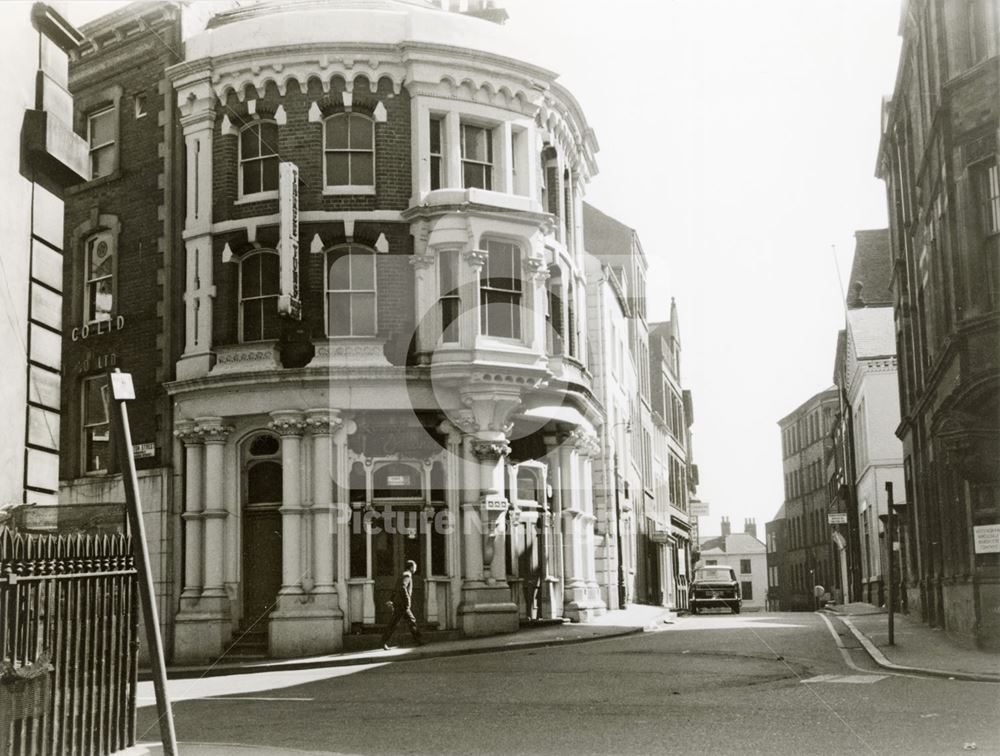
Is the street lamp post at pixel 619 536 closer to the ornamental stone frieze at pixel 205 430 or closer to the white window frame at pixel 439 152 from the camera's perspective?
the white window frame at pixel 439 152

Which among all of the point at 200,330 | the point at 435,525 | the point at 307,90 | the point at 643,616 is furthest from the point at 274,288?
the point at 643,616

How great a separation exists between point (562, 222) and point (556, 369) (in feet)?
13.1

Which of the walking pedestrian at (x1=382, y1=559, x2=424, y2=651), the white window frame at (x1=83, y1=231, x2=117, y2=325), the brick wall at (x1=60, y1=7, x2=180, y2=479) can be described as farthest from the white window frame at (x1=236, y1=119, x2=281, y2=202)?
the walking pedestrian at (x1=382, y1=559, x2=424, y2=651)

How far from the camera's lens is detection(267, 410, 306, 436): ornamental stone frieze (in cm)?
2662

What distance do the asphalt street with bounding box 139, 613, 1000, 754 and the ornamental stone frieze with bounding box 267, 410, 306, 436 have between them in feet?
21.0

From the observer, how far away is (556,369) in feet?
96.6

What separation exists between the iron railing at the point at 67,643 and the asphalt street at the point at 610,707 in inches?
89.5

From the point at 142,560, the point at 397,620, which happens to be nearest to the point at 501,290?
the point at 397,620

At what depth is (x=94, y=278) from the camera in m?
30.1

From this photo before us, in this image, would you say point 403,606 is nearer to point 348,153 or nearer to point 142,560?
point 348,153

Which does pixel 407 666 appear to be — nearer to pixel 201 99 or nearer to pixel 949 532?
pixel 949 532

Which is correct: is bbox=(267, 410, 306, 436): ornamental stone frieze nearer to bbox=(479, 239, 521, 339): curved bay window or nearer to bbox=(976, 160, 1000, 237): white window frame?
bbox=(479, 239, 521, 339): curved bay window

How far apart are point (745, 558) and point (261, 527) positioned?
106336 mm

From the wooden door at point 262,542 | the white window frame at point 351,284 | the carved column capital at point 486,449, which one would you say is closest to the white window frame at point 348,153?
the white window frame at point 351,284
